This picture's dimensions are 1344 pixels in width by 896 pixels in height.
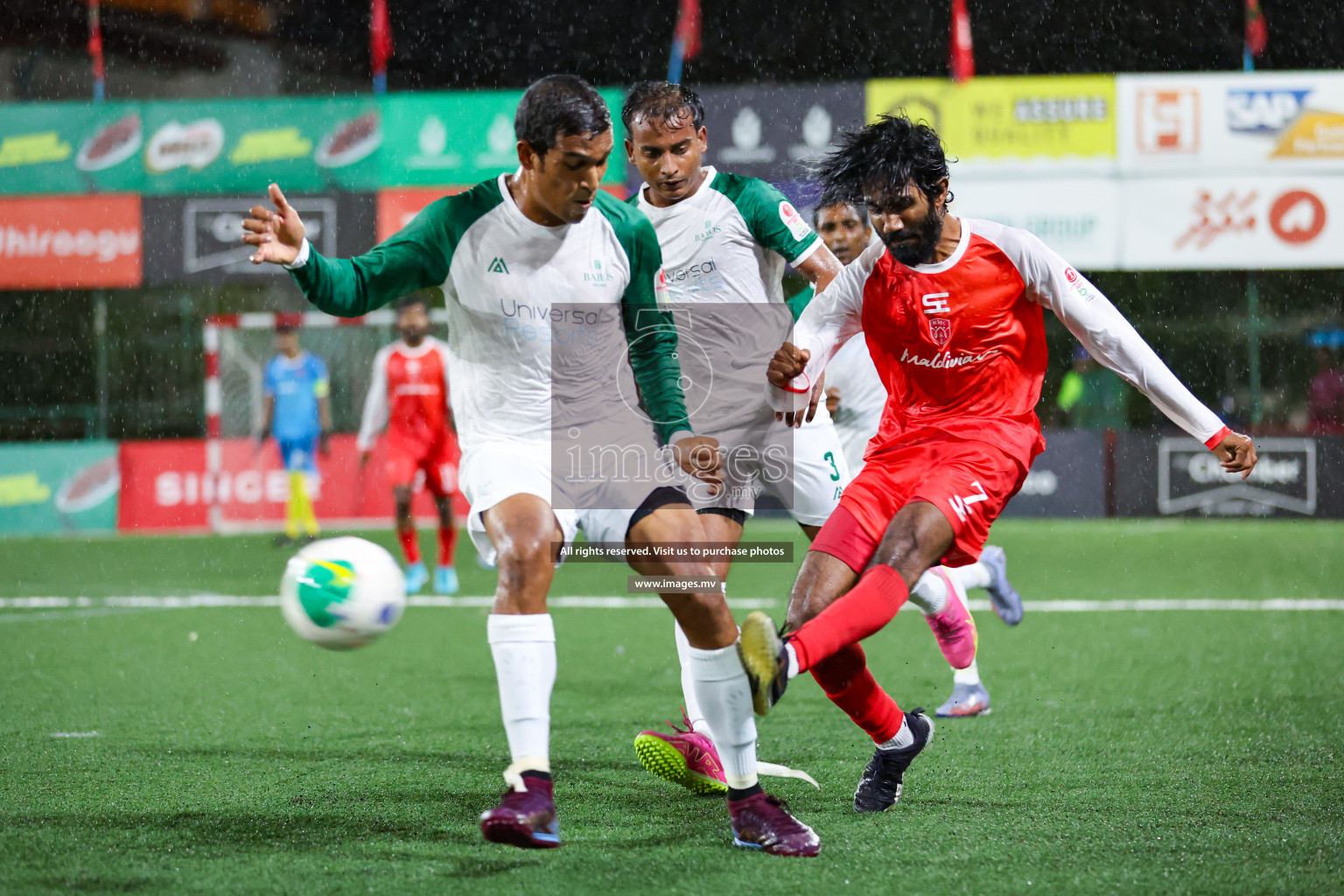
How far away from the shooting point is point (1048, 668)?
669 centimetres

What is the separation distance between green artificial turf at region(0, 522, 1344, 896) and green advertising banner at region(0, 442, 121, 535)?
22.5ft

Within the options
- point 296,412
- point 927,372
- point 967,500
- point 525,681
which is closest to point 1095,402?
point 296,412

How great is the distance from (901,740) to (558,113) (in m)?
2.15

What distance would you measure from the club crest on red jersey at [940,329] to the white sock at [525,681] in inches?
59.0

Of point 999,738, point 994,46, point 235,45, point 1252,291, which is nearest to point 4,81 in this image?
point 235,45

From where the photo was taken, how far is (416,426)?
10.7 metres

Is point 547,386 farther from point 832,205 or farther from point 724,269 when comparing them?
point 832,205

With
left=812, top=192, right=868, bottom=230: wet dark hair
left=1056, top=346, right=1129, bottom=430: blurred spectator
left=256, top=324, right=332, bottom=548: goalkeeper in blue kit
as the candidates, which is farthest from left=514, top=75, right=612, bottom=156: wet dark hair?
left=1056, top=346, right=1129, bottom=430: blurred spectator

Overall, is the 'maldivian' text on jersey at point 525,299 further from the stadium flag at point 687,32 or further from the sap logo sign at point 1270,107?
the sap logo sign at point 1270,107

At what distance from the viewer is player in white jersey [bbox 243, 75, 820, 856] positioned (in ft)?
11.4

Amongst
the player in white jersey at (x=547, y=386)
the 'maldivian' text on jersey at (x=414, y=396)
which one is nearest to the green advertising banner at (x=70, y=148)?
the 'maldivian' text on jersey at (x=414, y=396)

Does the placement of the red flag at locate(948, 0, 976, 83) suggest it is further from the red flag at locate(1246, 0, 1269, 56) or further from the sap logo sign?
the red flag at locate(1246, 0, 1269, 56)

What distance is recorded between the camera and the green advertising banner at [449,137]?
16797 millimetres

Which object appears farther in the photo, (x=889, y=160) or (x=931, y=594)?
(x=931, y=594)
